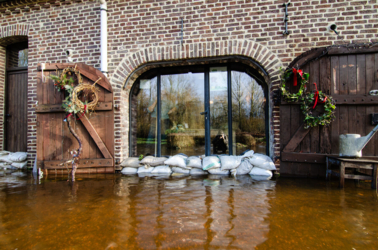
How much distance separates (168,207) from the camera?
214 centimetres

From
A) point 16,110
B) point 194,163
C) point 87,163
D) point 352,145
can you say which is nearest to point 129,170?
point 87,163

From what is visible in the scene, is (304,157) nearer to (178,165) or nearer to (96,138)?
(178,165)

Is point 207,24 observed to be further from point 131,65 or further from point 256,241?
point 256,241

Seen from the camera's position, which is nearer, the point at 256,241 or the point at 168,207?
the point at 256,241

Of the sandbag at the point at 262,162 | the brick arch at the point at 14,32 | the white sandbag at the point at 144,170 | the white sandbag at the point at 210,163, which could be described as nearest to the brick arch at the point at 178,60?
the sandbag at the point at 262,162

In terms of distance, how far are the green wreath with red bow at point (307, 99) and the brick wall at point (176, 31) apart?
27cm

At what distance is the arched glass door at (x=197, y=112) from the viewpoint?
4.20 meters

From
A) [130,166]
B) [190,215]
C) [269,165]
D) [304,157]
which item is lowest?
[190,215]

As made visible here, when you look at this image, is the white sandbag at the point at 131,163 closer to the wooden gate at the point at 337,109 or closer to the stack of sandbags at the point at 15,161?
the stack of sandbags at the point at 15,161

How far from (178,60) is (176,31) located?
53cm

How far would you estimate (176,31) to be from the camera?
12.8 feet

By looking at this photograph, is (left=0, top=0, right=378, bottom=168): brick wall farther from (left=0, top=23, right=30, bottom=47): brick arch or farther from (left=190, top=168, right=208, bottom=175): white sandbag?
(left=190, top=168, right=208, bottom=175): white sandbag

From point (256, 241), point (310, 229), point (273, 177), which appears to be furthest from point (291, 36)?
point (256, 241)

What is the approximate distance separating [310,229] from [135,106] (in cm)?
381
